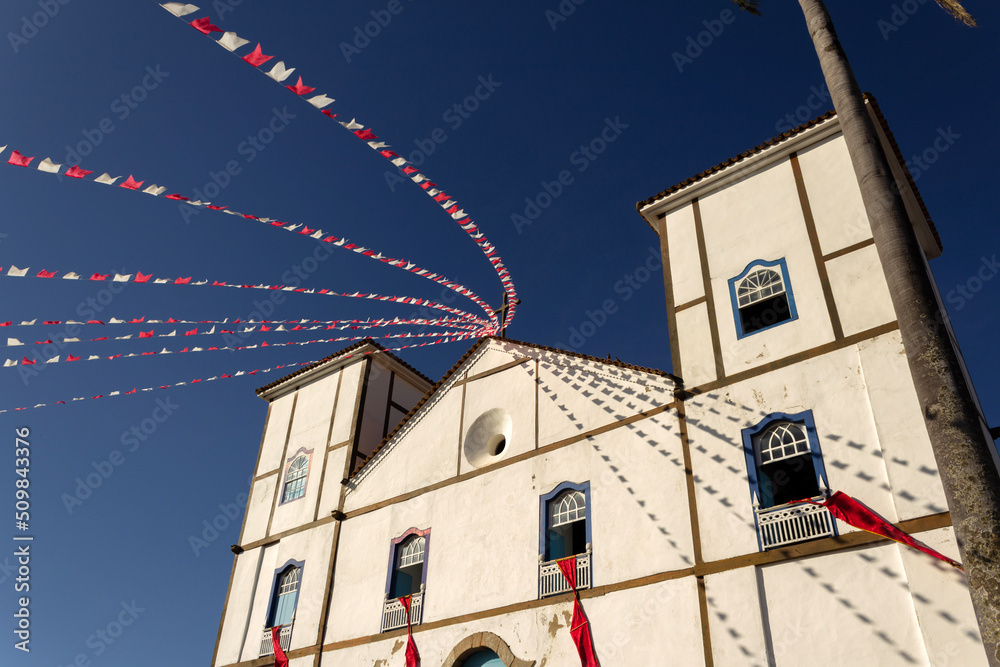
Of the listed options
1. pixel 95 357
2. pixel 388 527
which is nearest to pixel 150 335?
pixel 95 357

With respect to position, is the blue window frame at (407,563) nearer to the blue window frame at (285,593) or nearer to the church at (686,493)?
the church at (686,493)

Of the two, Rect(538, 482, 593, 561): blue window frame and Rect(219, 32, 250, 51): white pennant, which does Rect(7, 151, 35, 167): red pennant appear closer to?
Rect(219, 32, 250, 51): white pennant

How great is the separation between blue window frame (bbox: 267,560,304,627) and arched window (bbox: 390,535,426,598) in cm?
289

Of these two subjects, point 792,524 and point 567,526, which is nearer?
point 792,524

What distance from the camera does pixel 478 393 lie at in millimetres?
16391

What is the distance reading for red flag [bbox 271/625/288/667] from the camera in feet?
51.6

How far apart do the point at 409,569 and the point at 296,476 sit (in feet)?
17.8

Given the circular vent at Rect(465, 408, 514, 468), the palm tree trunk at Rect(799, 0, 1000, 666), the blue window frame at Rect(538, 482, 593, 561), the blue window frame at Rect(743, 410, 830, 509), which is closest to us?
the palm tree trunk at Rect(799, 0, 1000, 666)

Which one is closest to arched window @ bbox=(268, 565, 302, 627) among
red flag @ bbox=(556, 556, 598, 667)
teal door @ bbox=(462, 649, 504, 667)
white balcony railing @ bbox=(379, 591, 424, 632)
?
white balcony railing @ bbox=(379, 591, 424, 632)

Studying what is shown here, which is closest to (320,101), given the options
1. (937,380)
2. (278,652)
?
(937,380)

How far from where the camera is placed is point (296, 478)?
1917 cm

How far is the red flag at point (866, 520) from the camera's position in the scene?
913 centimetres

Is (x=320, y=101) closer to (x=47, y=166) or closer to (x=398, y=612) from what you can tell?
(x=47, y=166)

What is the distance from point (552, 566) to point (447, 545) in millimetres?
2641
